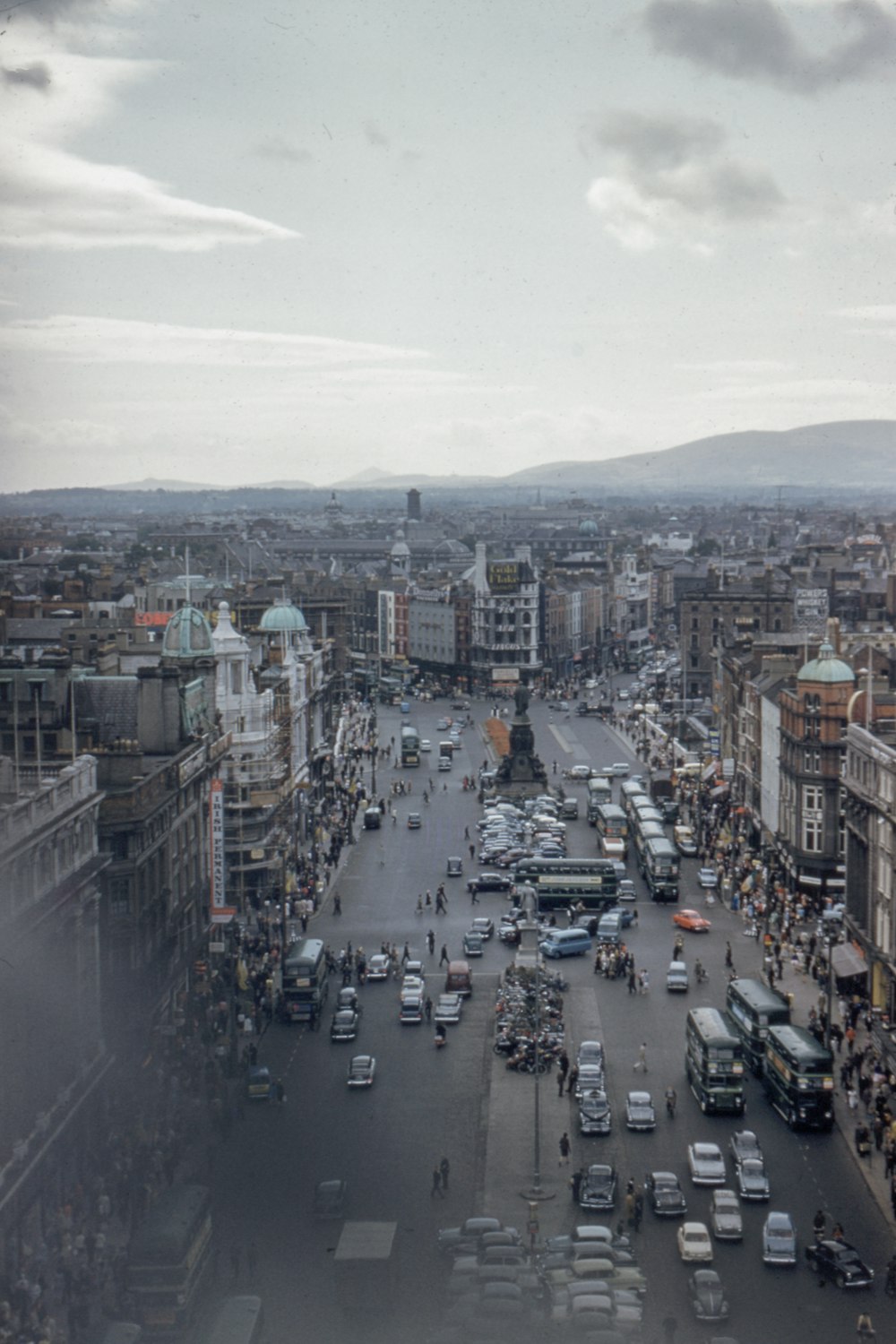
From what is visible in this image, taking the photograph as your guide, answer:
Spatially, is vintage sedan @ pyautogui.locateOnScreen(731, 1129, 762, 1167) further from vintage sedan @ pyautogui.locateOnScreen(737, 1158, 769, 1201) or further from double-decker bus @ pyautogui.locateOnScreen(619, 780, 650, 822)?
double-decker bus @ pyautogui.locateOnScreen(619, 780, 650, 822)

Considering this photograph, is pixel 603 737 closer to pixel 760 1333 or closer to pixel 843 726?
pixel 843 726

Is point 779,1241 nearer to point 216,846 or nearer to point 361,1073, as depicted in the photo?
point 361,1073

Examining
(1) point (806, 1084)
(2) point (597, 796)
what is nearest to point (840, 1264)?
(1) point (806, 1084)

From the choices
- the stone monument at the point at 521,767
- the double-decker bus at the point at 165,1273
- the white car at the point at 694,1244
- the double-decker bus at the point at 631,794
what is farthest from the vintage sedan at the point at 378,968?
the stone monument at the point at 521,767

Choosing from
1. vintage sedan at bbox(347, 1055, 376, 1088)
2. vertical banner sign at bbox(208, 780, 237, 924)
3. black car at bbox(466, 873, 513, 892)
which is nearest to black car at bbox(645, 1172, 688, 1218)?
vintage sedan at bbox(347, 1055, 376, 1088)

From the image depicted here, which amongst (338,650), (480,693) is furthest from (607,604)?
(338,650)

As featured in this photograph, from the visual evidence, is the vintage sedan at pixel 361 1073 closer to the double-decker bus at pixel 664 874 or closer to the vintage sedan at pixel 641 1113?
the vintage sedan at pixel 641 1113

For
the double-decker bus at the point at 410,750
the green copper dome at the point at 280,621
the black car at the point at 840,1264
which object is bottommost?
the double-decker bus at the point at 410,750
